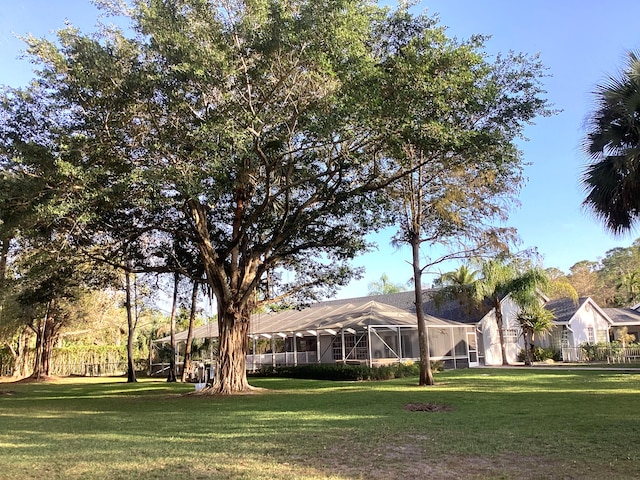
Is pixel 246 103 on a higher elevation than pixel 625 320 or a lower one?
higher

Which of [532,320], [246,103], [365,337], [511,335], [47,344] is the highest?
[246,103]

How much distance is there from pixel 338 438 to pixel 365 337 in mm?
21294

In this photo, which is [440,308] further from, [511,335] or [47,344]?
[47,344]

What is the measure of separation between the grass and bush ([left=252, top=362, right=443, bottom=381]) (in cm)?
927

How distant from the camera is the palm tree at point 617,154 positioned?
11.4 meters

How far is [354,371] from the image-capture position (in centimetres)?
2523

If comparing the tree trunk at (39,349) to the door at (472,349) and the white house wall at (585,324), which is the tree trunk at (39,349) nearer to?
the door at (472,349)

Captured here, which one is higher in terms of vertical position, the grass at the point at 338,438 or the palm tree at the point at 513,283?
the palm tree at the point at 513,283

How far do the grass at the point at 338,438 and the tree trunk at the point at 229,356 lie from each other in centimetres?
328

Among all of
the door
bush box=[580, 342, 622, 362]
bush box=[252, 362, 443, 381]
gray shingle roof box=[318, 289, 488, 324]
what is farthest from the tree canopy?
bush box=[580, 342, 622, 362]

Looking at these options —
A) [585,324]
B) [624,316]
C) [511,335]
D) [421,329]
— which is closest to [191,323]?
[421,329]

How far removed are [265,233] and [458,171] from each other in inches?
296

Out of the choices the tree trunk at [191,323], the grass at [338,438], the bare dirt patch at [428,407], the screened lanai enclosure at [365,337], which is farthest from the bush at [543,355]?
the bare dirt patch at [428,407]

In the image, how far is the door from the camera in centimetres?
3325
